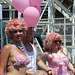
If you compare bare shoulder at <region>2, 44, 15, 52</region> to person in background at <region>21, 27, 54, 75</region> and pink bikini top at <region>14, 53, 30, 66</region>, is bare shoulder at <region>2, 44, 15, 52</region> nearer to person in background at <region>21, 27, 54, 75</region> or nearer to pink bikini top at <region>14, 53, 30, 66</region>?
pink bikini top at <region>14, 53, 30, 66</region>

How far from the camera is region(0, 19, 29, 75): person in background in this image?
2.06 meters

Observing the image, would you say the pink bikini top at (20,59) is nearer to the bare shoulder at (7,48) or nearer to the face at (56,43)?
the bare shoulder at (7,48)

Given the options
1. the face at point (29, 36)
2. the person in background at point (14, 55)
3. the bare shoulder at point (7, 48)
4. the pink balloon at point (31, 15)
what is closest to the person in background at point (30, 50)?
the face at point (29, 36)

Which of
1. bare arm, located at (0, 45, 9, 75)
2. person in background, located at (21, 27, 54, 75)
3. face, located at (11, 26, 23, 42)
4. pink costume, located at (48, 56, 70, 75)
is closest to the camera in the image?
bare arm, located at (0, 45, 9, 75)

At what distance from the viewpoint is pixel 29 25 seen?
9.18ft

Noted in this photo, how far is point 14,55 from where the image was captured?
2102 millimetres

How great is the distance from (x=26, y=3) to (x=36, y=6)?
20cm

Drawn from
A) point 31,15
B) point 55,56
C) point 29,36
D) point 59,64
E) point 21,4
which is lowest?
point 59,64

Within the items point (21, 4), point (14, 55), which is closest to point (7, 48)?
point (14, 55)

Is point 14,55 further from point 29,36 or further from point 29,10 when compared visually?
point 29,10

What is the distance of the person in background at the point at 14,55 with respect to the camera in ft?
6.75

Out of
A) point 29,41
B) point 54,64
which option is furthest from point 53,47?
point 29,41

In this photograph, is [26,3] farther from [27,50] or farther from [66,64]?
[66,64]

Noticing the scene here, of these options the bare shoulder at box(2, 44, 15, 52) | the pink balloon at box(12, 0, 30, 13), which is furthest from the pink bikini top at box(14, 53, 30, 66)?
the pink balloon at box(12, 0, 30, 13)
